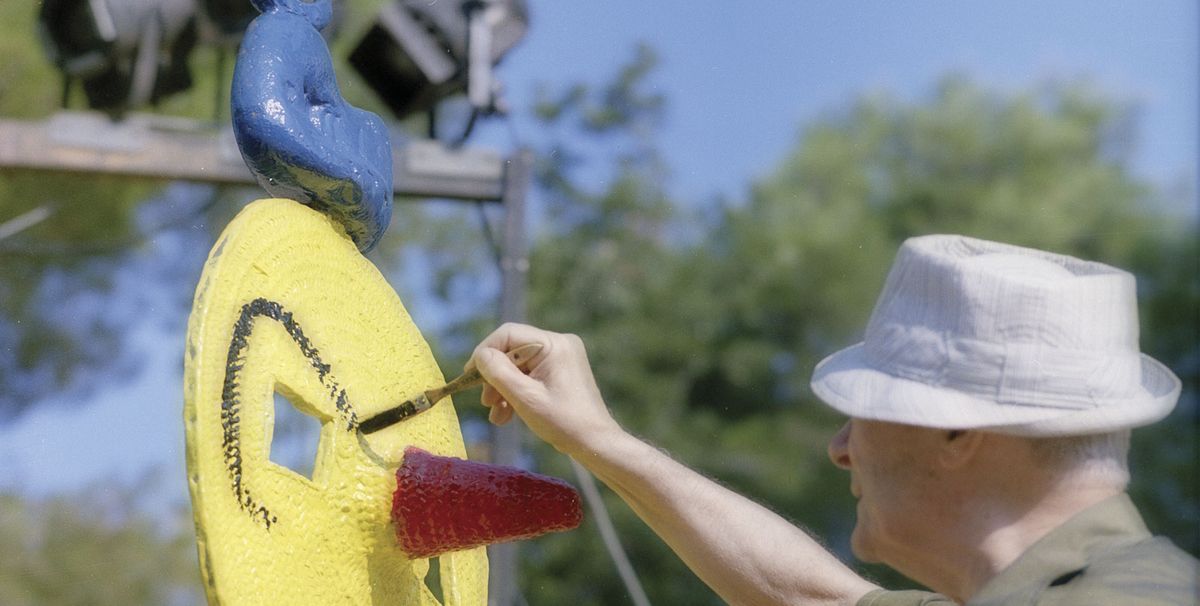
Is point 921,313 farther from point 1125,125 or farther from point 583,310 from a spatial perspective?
point 1125,125

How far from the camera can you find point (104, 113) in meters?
3.37

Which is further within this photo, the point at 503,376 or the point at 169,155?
the point at 169,155

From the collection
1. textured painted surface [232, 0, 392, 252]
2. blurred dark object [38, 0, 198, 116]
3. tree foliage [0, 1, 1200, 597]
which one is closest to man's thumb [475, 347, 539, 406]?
textured painted surface [232, 0, 392, 252]

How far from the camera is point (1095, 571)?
97 centimetres

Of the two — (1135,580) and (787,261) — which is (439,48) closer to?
(1135,580)

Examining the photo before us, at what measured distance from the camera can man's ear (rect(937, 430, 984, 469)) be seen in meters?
1.06

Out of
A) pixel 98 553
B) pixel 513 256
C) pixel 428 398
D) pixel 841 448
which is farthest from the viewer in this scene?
pixel 98 553

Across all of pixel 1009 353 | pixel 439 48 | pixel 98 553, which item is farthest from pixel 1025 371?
pixel 98 553

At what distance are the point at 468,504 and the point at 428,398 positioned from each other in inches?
3.5

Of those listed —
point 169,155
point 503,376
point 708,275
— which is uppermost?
point 503,376

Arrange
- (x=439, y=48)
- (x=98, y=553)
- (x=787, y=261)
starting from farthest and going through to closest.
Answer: (x=787, y=261) < (x=98, y=553) < (x=439, y=48)

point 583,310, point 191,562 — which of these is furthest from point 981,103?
point 191,562

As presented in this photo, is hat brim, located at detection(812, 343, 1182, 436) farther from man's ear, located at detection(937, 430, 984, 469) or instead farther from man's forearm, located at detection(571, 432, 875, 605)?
man's forearm, located at detection(571, 432, 875, 605)

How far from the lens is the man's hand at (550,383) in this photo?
1064 millimetres
